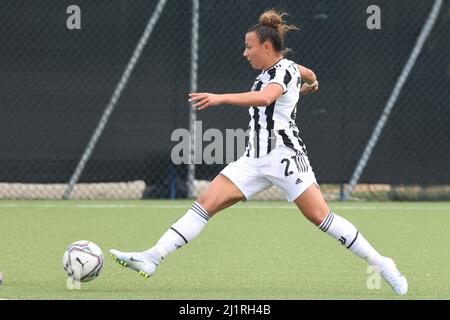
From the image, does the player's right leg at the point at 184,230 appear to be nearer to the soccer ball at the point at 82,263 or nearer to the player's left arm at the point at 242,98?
the soccer ball at the point at 82,263

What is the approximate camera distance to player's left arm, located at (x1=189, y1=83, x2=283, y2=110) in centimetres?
601

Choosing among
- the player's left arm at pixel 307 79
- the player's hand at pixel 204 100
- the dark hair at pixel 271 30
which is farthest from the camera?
the player's left arm at pixel 307 79

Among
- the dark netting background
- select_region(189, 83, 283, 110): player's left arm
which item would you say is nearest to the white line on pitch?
the dark netting background

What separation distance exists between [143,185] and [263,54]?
259 inches

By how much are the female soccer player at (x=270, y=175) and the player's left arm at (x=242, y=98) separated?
14cm

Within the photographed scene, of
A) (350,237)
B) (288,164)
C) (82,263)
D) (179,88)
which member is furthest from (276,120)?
(179,88)

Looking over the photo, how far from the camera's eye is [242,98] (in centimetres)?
622

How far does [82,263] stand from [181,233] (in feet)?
2.03

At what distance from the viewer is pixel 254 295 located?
6.43 m

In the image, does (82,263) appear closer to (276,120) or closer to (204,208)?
(204,208)

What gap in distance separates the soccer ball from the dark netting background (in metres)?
6.17

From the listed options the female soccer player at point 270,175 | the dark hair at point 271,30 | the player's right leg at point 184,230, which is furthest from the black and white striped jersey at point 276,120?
the player's right leg at point 184,230

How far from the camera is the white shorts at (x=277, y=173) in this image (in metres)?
6.70

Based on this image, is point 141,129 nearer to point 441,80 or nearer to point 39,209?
point 39,209
